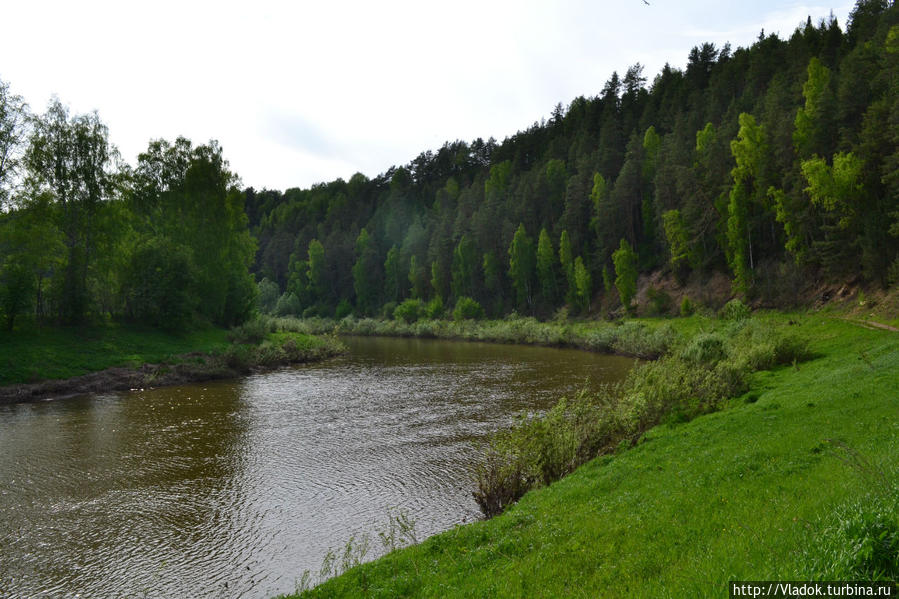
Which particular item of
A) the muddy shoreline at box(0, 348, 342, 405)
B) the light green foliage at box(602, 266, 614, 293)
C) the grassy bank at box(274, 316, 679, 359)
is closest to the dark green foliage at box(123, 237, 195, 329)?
the muddy shoreline at box(0, 348, 342, 405)

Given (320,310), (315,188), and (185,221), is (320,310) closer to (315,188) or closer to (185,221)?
(185,221)

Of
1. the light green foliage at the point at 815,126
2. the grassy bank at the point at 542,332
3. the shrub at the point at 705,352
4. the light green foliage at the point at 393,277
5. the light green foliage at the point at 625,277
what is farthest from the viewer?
the light green foliage at the point at 393,277

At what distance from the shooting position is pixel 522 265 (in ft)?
279

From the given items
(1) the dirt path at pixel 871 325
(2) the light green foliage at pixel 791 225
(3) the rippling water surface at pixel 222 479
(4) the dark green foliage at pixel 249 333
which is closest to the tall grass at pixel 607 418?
(3) the rippling water surface at pixel 222 479

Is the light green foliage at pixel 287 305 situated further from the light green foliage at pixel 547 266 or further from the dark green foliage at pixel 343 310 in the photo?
the light green foliage at pixel 547 266

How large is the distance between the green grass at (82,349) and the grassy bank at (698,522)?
1229 inches

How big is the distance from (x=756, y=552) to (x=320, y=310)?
11813 centimetres

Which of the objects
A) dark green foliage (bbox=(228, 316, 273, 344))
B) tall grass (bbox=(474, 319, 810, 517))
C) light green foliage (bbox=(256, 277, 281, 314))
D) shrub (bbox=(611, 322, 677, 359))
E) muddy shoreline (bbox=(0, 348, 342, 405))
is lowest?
shrub (bbox=(611, 322, 677, 359))

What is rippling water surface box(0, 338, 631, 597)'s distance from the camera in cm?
1062

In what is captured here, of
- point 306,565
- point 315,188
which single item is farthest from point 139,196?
point 315,188

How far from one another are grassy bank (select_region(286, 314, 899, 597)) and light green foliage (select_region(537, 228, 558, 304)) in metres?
67.7

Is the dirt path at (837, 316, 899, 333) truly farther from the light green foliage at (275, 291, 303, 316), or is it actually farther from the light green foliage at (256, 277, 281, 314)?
the light green foliage at (256, 277, 281, 314)

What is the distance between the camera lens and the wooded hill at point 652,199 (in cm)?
4241

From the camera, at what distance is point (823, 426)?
467 inches
